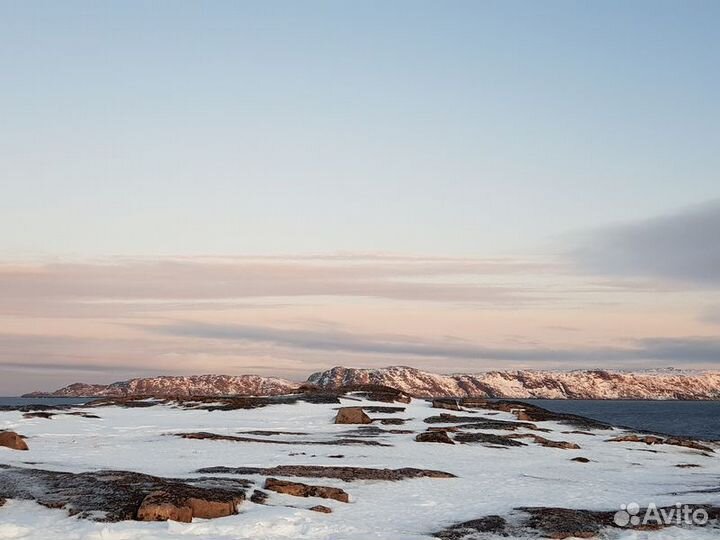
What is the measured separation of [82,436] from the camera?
54.0m

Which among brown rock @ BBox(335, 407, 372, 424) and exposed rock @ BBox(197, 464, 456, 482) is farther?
brown rock @ BBox(335, 407, 372, 424)

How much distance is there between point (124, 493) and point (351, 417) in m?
39.5

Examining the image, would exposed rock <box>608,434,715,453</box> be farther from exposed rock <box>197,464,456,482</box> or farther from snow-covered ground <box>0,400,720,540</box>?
exposed rock <box>197,464,456,482</box>

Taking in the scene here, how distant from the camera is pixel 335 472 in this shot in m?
36.4

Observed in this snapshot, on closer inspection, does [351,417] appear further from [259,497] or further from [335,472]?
[259,497]

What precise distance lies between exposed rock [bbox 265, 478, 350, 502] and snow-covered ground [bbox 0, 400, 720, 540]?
0.62 m

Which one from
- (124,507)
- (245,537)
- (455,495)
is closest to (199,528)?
(245,537)

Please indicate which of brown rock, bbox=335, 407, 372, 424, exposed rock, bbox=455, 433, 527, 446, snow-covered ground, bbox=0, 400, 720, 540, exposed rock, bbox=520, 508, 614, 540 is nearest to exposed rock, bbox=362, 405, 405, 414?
snow-covered ground, bbox=0, 400, 720, 540

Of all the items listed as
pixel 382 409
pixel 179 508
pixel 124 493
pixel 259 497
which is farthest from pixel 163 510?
pixel 382 409

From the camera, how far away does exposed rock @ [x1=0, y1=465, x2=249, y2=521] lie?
25734mm

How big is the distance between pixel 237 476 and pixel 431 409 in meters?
54.4

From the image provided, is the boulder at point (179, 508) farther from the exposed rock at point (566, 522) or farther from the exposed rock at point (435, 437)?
the exposed rock at point (435, 437)

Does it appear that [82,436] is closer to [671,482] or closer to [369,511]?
[369,511]

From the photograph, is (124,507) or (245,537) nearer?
(245,537)
